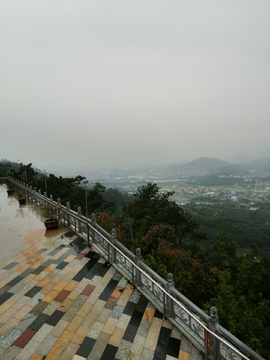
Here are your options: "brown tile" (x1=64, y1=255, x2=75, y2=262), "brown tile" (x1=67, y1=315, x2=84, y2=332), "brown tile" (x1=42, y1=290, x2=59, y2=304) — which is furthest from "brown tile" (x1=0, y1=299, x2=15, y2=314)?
"brown tile" (x1=64, y1=255, x2=75, y2=262)

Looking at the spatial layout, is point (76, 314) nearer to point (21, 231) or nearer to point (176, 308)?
point (176, 308)

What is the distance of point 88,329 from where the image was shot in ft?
→ 14.9

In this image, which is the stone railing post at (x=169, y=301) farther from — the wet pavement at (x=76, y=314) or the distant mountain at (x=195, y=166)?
the distant mountain at (x=195, y=166)

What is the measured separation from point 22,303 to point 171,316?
3.77 meters

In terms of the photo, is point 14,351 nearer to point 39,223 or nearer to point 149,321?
point 149,321

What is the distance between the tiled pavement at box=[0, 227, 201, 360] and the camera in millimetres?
4109

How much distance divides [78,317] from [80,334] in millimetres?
430

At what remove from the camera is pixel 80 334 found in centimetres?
442

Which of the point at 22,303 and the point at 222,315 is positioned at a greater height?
the point at 22,303

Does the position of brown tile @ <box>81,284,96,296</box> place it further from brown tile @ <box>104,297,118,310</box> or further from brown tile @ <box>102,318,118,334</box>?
brown tile @ <box>102,318,118,334</box>

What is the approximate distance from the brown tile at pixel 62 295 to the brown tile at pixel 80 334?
1004 mm

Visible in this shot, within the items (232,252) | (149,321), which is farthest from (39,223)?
(232,252)

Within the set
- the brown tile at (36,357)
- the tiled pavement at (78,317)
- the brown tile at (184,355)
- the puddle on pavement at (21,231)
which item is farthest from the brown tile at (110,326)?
the puddle on pavement at (21,231)

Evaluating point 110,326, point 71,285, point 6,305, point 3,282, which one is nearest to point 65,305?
point 71,285
